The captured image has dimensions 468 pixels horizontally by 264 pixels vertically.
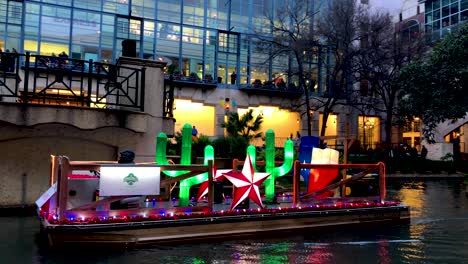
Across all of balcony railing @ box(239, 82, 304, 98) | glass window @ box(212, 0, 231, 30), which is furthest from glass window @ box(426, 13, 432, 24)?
glass window @ box(212, 0, 231, 30)

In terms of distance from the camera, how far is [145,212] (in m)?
8.67

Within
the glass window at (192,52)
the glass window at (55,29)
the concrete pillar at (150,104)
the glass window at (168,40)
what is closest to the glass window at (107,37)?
the glass window at (55,29)

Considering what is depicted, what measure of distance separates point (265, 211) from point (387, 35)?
29.0 m

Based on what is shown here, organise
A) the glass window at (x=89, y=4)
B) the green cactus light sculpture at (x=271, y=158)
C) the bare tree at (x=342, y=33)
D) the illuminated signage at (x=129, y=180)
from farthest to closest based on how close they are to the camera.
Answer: the bare tree at (x=342, y=33) → the glass window at (x=89, y=4) → the green cactus light sculpture at (x=271, y=158) → the illuminated signage at (x=129, y=180)

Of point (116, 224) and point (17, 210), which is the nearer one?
point (116, 224)

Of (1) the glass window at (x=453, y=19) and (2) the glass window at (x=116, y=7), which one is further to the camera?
(1) the glass window at (x=453, y=19)

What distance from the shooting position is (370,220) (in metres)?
11.1

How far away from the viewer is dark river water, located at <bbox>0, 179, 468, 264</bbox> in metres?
7.73

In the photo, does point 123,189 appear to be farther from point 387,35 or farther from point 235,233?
point 387,35

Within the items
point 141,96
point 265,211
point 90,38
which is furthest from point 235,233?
point 90,38

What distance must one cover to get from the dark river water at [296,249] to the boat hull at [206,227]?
19cm

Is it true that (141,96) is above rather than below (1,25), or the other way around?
below

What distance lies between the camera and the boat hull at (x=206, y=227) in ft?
26.0

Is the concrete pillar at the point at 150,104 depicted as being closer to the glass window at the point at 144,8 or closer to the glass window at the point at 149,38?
the glass window at the point at 149,38
